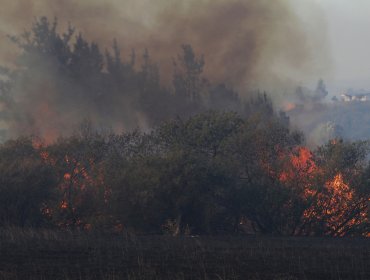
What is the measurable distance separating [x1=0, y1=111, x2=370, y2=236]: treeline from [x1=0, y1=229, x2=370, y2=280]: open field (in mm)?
5239

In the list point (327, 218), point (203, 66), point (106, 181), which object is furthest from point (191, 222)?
point (203, 66)

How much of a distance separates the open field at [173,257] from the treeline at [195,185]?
5.24m

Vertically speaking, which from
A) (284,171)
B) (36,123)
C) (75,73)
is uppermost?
(75,73)

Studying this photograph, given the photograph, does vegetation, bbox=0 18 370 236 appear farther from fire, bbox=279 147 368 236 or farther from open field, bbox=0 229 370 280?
open field, bbox=0 229 370 280

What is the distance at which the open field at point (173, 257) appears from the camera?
34406 millimetres

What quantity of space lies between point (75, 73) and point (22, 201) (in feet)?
241

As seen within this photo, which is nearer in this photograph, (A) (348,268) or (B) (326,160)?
(A) (348,268)

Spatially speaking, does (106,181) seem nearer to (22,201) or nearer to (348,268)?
(22,201)

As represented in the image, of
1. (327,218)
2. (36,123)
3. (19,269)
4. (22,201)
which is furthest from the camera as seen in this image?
(36,123)

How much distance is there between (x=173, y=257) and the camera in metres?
41.3

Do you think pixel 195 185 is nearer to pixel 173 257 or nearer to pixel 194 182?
pixel 194 182

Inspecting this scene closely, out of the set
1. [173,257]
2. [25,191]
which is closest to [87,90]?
[25,191]

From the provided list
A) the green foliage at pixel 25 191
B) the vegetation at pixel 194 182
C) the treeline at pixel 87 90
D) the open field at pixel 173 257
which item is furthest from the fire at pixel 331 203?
the treeline at pixel 87 90

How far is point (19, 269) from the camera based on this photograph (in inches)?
1356
